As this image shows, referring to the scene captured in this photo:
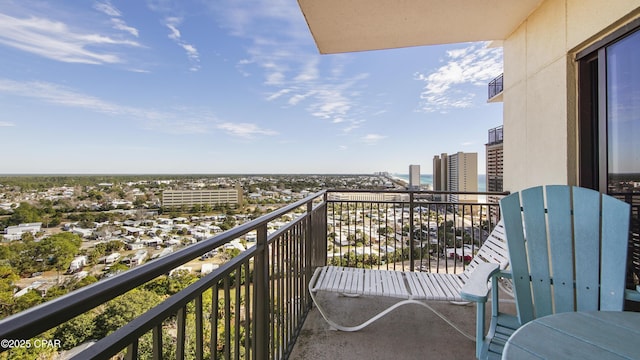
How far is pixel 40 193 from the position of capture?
31.1ft

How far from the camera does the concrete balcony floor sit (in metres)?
2.04

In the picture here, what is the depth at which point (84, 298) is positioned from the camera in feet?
1.66

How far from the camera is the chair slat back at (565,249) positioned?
1.56 m

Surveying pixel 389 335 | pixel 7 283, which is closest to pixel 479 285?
pixel 389 335

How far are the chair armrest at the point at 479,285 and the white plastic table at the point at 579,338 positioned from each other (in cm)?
38

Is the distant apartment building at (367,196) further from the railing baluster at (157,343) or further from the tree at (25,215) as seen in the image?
the tree at (25,215)

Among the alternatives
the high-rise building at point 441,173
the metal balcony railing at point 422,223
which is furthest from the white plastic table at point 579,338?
the high-rise building at point 441,173

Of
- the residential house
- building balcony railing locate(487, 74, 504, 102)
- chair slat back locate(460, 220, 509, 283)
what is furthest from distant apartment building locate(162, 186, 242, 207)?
building balcony railing locate(487, 74, 504, 102)

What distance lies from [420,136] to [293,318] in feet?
50.0

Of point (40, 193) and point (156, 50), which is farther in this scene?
point (156, 50)

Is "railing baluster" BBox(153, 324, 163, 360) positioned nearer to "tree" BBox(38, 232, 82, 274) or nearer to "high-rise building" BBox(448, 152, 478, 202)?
"high-rise building" BBox(448, 152, 478, 202)

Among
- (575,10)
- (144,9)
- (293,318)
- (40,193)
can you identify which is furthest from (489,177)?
(144,9)

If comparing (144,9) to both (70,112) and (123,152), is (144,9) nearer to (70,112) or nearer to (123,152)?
(70,112)

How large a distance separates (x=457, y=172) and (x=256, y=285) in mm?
4840
